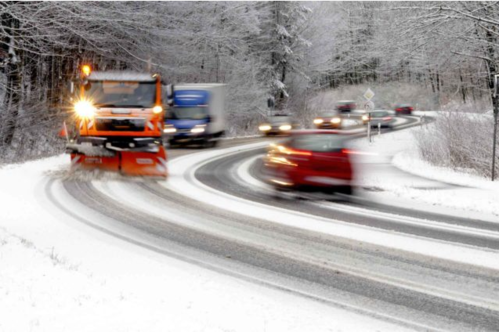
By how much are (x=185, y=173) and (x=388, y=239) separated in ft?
29.1

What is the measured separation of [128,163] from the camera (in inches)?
579

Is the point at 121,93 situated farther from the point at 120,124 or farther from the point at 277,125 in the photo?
the point at 277,125

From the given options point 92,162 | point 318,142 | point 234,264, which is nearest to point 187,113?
point 92,162

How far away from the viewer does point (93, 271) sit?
22.1ft

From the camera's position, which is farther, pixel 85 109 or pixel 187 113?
pixel 187 113

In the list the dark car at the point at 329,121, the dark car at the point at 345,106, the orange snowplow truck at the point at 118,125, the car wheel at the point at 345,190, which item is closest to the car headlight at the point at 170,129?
the orange snowplow truck at the point at 118,125

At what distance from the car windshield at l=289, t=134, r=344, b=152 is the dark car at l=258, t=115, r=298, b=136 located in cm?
2224

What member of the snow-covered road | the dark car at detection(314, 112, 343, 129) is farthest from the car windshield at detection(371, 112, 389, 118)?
the snow-covered road

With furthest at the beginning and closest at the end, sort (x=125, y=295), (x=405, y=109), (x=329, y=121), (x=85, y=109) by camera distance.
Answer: (x=405, y=109) < (x=329, y=121) < (x=85, y=109) < (x=125, y=295)

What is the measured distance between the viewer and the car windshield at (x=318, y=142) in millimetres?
12484

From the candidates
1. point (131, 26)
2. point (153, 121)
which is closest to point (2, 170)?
point (153, 121)

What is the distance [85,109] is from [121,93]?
1.05 m

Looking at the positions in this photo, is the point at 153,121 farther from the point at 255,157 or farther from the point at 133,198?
the point at 255,157

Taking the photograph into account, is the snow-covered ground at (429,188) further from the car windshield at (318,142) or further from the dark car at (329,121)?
the dark car at (329,121)
